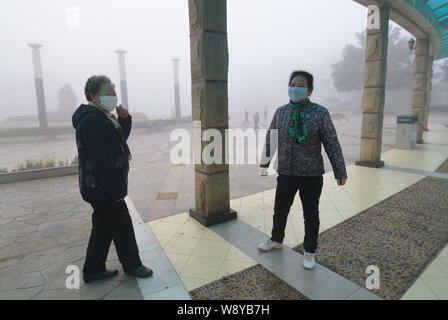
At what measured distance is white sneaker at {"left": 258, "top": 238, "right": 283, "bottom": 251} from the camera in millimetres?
3293

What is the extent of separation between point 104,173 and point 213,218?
206 centimetres

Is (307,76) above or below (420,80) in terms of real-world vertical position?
below

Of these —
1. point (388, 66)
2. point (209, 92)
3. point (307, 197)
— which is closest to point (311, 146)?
point (307, 197)

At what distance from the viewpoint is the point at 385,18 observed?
23.9 ft

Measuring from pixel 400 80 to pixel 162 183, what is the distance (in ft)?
178

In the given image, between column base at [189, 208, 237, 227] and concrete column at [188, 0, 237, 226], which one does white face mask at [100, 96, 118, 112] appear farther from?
column base at [189, 208, 237, 227]

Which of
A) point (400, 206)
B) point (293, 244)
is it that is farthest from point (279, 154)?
point (400, 206)

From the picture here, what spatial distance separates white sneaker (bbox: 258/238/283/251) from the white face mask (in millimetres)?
2257

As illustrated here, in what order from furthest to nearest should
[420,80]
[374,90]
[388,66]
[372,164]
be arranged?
[388,66], [420,80], [372,164], [374,90]

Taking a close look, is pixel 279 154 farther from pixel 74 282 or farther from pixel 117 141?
pixel 74 282

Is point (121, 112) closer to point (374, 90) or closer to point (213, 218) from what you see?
point (213, 218)

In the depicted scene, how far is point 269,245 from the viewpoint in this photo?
10.9ft

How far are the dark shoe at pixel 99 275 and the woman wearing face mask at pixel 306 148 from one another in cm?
201

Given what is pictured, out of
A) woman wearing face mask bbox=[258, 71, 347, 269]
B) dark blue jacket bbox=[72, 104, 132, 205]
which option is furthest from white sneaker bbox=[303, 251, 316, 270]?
dark blue jacket bbox=[72, 104, 132, 205]
